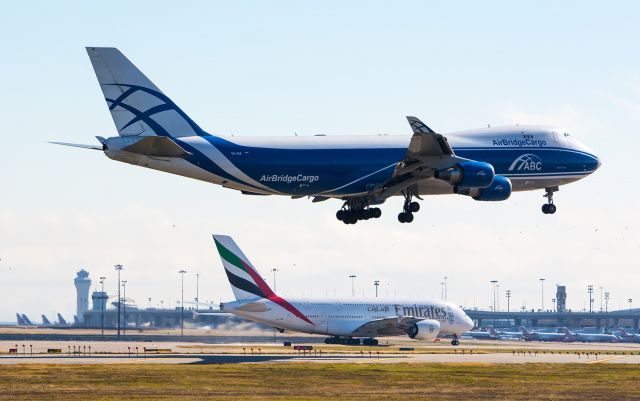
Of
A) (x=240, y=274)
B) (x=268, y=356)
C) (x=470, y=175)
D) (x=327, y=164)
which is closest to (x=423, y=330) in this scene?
(x=240, y=274)

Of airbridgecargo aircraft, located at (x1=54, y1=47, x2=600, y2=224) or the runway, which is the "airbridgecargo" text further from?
the runway

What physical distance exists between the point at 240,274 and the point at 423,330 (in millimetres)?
22307

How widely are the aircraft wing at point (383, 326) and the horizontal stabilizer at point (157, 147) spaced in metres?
65.6

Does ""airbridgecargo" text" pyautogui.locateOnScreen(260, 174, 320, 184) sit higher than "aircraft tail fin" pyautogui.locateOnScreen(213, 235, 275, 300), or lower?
higher

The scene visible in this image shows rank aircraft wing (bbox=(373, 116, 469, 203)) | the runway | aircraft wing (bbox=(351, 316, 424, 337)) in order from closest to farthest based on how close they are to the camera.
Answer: aircraft wing (bbox=(373, 116, 469, 203)), the runway, aircraft wing (bbox=(351, 316, 424, 337))

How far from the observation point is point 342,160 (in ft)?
233

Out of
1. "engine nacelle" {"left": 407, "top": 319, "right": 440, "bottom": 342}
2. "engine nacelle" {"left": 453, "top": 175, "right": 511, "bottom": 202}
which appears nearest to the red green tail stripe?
"engine nacelle" {"left": 407, "top": 319, "right": 440, "bottom": 342}

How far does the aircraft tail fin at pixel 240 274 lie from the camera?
121125 mm

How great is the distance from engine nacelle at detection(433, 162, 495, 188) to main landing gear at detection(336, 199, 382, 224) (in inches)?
276

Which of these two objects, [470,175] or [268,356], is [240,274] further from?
[470,175]

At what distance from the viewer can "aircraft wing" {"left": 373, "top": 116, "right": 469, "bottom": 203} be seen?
68312 millimetres

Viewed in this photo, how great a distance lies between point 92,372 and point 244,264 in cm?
4751

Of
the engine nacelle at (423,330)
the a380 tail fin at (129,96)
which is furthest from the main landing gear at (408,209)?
the engine nacelle at (423,330)

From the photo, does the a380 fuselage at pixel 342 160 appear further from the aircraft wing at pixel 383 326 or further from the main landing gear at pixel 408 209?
the aircraft wing at pixel 383 326
